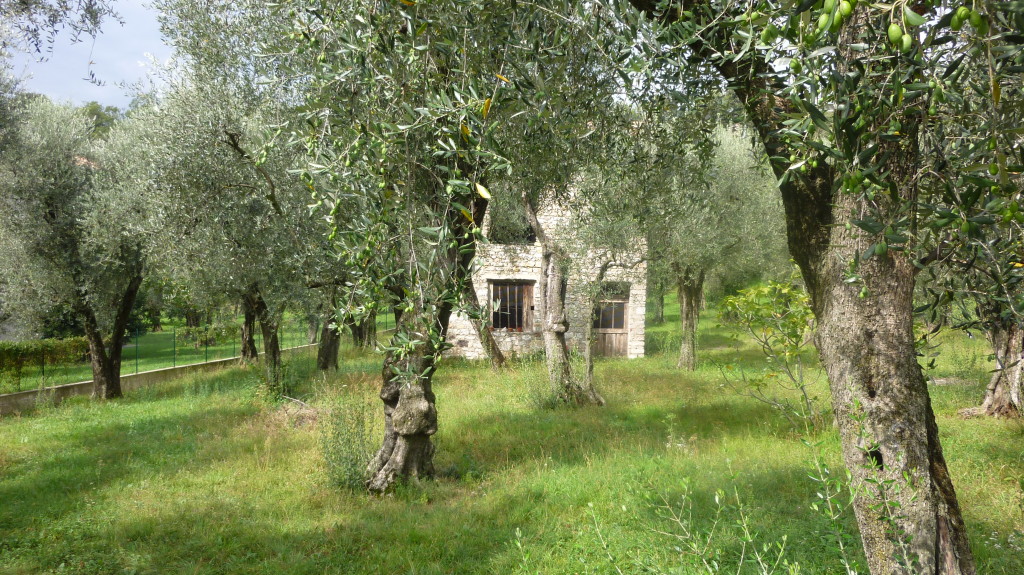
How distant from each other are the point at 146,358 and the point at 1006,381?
30.1m

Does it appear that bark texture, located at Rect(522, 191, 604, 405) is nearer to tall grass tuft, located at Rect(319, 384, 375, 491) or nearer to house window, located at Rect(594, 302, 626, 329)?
tall grass tuft, located at Rect(319, 384, 375, 491)

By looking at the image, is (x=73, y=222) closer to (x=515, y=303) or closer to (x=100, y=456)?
(x=100, y=456)

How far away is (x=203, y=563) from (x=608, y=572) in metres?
4.09

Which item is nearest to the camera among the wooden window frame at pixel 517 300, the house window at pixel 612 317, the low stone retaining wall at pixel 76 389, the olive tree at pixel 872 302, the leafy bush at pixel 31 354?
the olive tree at pixel 872 302

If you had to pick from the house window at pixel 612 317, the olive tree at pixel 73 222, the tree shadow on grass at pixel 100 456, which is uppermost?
the olive tree at pixel 73 222

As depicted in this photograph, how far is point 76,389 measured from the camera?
16031 millimetres

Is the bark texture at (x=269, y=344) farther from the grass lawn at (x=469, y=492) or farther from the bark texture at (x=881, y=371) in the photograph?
the bark texture at (x=881, y=371)

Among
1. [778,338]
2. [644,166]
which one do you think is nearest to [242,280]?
[644,166]

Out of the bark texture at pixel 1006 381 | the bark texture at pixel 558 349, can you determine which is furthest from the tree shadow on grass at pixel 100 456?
the bark texture at pixel 1006 381

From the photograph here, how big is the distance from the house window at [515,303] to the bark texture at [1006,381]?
13.7 m

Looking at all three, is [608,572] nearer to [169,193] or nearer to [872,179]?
[872,179]

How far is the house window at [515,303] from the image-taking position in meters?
21.6

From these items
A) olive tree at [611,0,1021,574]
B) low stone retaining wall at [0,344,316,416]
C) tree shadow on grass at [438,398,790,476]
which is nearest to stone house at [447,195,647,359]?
tree shadow on grass at [438,398,790,476]

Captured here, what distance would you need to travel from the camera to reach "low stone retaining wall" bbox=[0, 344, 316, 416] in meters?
A: 14.1
